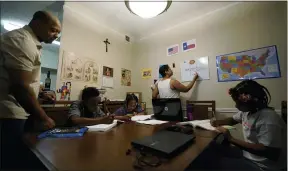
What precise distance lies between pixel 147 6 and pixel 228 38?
4.70 feet

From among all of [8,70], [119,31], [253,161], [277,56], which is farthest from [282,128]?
[119,31]

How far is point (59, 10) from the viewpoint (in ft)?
6.64

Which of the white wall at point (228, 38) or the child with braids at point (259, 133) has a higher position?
the white wall at point (228, 38)

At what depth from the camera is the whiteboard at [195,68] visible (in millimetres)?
2275

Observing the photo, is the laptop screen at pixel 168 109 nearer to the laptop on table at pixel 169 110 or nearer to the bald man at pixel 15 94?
the laptop on table at pixel 169 110

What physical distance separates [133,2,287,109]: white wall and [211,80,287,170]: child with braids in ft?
3.66

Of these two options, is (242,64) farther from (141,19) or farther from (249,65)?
(141,19)

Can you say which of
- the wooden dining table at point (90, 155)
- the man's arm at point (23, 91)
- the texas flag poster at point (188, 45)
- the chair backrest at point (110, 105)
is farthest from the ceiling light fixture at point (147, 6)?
the wooden dining table at point (90, 155)

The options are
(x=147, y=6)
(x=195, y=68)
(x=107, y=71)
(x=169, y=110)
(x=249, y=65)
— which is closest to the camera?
(x=169, y=110)

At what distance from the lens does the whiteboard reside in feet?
7.47

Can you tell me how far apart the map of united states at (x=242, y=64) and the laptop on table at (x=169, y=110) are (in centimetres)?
127

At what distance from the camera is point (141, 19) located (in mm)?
2584

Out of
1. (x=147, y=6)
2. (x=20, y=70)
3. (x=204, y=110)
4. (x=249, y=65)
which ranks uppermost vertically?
(x=147, y=6)

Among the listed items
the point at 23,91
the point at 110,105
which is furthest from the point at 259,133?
the point at 110,105
